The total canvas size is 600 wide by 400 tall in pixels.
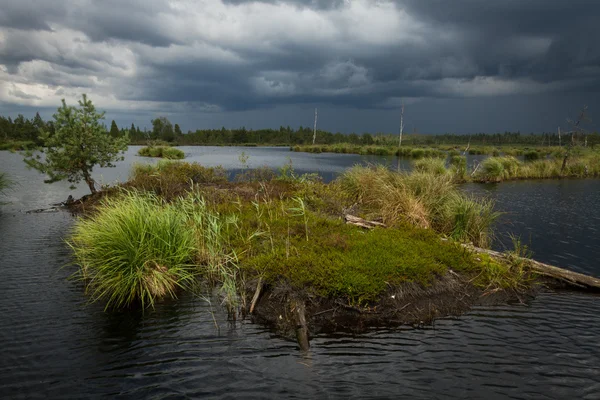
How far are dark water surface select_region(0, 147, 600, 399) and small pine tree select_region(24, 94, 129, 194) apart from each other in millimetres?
12430

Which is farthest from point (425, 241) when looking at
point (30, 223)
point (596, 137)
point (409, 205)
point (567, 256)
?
point (596, 137)

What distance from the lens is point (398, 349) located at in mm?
6625

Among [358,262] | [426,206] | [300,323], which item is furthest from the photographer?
[426,206]

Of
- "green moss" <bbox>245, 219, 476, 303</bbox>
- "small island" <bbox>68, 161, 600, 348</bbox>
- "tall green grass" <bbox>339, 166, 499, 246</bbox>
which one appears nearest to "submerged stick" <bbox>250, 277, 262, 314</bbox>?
"small island" <bbox>68, 161, 600, 348</bbox>

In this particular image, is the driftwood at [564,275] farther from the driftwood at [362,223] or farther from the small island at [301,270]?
the driftwood at [362,223]

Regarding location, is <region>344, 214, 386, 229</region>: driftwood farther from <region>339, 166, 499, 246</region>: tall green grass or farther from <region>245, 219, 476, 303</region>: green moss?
<region>245, 219, 476, 303</region>: green moss

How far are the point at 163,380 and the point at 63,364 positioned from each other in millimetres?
1788

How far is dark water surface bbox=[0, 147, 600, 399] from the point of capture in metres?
5.61

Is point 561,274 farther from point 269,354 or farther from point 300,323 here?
point 269,354

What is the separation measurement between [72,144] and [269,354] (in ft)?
61.3

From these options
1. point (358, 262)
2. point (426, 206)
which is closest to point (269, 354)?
point (358, 262)

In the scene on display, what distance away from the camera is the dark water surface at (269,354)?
5.61m

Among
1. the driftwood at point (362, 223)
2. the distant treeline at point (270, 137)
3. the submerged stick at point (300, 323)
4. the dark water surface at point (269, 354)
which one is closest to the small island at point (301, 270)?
the submerged stick at point (300, 323)

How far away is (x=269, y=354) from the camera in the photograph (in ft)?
21.0
